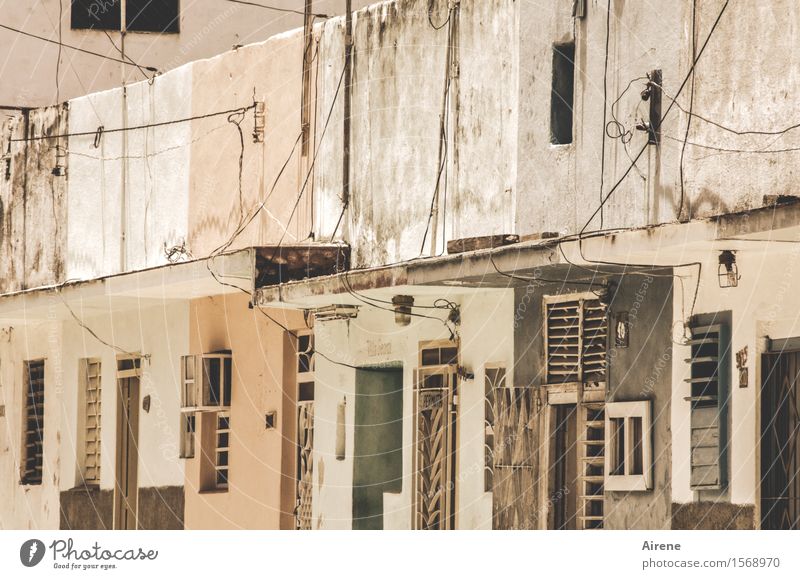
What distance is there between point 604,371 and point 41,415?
9.34 metres

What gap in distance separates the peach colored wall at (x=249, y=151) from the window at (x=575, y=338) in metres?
3.02

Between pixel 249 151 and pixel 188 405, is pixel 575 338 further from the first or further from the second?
pixel 188 405

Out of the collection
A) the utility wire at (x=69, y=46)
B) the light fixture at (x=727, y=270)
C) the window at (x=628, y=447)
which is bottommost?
the window at (x=628, y=447)

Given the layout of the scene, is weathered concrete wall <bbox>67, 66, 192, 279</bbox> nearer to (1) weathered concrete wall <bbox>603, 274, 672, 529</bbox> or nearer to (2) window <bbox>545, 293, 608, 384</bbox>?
(2) window <bbox>545, 293, 608, 384</bbox>

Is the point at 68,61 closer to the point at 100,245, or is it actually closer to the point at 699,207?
the point at 100,245

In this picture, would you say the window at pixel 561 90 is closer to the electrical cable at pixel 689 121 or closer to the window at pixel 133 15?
the electrical cable at pixel 689 121

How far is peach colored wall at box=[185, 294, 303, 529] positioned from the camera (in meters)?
17.6

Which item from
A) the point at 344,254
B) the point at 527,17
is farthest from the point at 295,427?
the point at 527,17

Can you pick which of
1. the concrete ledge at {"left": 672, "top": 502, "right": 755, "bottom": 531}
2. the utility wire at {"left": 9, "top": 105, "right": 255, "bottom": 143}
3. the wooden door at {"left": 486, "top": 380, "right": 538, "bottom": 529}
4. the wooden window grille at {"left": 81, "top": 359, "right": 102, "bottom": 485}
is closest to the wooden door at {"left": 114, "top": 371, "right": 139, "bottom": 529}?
the wooden window grille at {"left": 81, "top": 359, "right": 102, "bottom": 485}

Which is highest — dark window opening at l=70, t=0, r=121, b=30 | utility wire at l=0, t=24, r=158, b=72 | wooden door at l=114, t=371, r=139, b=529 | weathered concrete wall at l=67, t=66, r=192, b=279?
dark window opening at l=70, t=0, r=121, b=30

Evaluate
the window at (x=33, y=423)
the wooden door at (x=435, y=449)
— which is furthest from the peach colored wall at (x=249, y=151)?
the window at (x=33, y=423)

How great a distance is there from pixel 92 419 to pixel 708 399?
31.5 ft

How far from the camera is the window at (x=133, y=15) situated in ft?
72.9

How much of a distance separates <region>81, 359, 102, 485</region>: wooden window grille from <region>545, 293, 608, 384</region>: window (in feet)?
24.5
